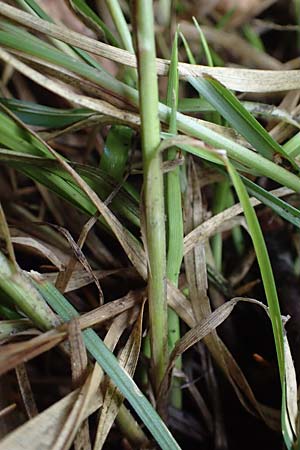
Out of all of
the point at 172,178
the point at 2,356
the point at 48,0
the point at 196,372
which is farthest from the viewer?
the point at 48,0

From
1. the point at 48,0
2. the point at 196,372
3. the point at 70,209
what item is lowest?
the point at 196,372

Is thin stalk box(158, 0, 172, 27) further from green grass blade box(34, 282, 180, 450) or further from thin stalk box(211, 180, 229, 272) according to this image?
green grass blade box(34, 282, 180, 450)

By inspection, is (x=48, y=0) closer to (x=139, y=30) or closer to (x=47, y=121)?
(x=47, y=121)

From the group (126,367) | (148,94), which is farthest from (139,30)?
(126,367)

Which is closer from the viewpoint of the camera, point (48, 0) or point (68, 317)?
point (68, 317)

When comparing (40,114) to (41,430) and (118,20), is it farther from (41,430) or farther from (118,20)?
(41,430)

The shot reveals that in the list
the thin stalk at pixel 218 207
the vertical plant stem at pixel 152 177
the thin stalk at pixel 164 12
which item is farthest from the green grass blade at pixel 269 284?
the thin stalk at pixel 164 12

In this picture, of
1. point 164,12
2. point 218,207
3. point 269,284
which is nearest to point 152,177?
point 269,284

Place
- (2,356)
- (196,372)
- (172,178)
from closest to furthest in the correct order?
(2,356), (172,178), (196,372)

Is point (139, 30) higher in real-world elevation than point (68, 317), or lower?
higher
